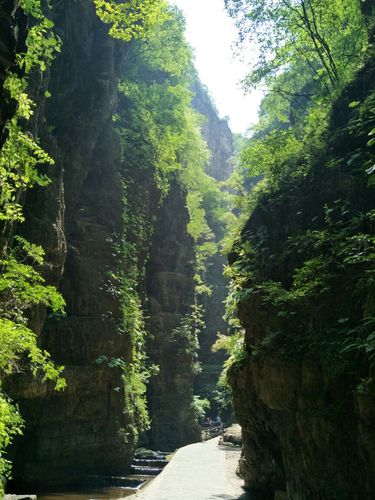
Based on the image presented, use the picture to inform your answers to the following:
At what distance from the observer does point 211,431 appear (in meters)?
32.2

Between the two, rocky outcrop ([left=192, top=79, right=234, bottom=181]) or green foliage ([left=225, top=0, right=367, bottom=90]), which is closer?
green foliage ([left=225, top=0, right=367, bottom=90])

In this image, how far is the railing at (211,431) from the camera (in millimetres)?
30797

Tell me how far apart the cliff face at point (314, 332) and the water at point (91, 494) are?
5.17 meters

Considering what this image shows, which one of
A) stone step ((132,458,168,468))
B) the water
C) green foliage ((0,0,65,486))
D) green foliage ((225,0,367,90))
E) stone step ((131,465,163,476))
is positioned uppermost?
green foliage ((225,0,367,90))

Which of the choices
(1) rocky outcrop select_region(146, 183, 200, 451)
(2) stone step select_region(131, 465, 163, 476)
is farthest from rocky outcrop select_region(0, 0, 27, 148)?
(1) rocky outcrop select_region(146, 183, 200, 451)

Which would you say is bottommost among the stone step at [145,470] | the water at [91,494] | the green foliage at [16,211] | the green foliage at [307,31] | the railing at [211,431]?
the water at [91,494]

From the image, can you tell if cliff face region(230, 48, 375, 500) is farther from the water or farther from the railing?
the railing

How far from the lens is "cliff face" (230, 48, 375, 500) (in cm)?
752

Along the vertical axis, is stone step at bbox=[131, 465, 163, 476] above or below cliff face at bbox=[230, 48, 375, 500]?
below

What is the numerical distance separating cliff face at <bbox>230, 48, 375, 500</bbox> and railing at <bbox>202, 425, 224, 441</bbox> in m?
19.5

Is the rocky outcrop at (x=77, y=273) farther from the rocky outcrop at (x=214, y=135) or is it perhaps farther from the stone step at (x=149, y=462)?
the rocky outcrop at (x=214, y=135)

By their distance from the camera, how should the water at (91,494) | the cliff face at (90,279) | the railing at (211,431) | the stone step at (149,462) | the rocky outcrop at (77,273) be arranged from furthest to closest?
the railing at (211,431), the stone step at (149,462), the cliff face at (90,279), the rocky outcrop at (77,273), the water at (91,494)

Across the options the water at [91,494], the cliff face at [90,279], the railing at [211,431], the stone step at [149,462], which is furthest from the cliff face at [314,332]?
the railing at [211,431]

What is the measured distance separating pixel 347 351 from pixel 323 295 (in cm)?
174
